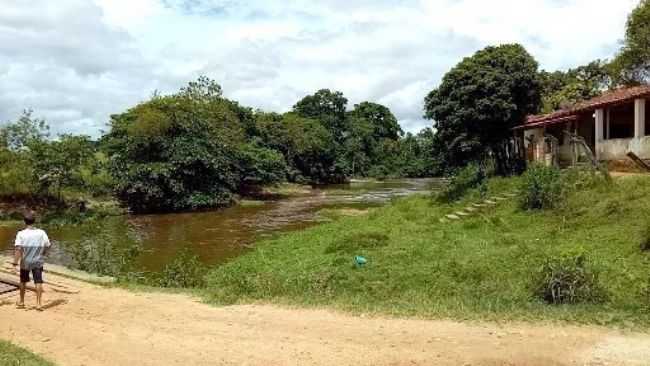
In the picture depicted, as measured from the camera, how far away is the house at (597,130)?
20.8 metres

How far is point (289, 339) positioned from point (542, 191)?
42.1ft

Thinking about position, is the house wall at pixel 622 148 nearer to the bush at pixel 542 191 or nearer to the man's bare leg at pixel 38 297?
the bush at pixel 542 191

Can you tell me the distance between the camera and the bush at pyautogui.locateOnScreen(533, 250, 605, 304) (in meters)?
9.48

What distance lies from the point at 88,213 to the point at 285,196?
2006 centimetres

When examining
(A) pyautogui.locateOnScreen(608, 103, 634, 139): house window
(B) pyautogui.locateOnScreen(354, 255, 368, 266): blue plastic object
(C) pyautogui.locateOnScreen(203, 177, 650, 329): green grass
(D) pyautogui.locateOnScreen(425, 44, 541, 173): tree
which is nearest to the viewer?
(C) pyautogui.locateOnScreen(203, 177, 650, 329): green grass

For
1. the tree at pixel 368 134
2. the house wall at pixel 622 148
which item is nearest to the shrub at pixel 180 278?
the house wall at pixel 622 148

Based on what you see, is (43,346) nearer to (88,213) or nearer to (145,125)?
(88,213)

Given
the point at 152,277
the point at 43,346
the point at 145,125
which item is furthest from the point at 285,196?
the point at 43,346

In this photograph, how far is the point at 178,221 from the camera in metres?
31.9

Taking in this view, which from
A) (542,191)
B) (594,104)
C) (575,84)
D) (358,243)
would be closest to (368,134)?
(575,84)

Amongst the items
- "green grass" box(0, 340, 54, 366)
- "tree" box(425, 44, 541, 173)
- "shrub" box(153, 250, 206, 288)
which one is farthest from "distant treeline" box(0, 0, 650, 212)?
"green grass" box(0, 340, 54, 366)

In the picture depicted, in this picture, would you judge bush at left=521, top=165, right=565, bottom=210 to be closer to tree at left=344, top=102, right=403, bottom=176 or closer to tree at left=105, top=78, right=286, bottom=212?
tree at left=105, top=78, right=286, bottom=212

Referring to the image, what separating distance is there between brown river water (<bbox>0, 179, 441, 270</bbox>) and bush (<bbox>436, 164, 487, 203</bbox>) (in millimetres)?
6525

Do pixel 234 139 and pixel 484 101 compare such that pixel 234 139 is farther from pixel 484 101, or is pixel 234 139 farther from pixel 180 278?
pixel 180 278
